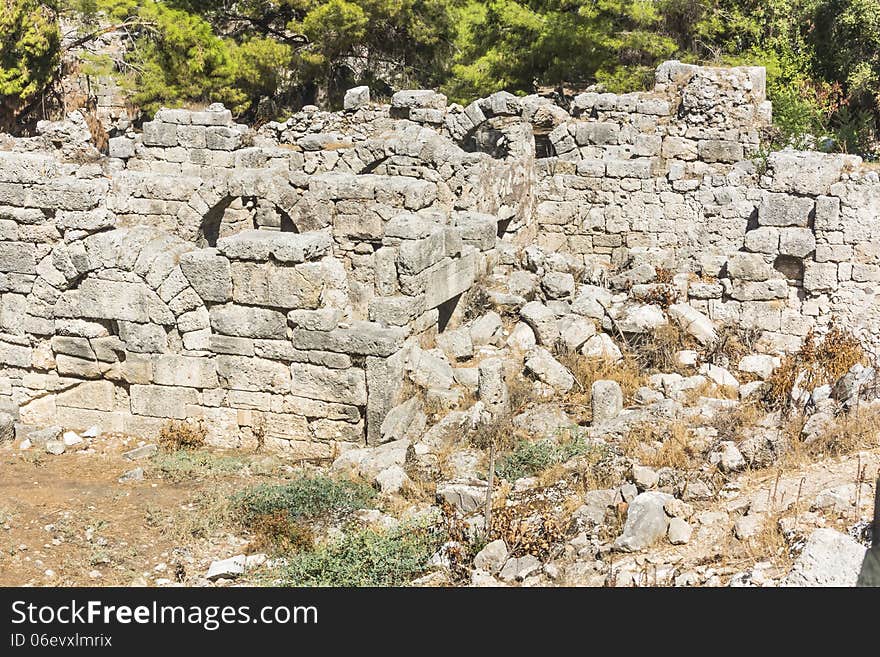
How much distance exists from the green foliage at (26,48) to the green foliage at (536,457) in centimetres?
2127

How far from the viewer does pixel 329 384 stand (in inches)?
356

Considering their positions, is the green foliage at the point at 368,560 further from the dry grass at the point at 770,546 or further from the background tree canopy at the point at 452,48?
the background tree canopy at the point at 452,48

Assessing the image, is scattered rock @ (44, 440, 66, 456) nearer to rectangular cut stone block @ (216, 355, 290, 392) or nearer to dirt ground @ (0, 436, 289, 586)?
dirt ground @ (0, 436, 289, 586)

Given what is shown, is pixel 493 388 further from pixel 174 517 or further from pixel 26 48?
pixel 26 48

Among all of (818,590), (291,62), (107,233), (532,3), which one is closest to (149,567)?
(107,233)

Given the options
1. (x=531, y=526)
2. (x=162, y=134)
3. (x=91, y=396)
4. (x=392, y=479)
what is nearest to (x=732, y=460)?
(x=531, y=526)

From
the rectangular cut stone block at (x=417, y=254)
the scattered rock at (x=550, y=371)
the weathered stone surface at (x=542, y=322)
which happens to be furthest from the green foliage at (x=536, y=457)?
the rectangular cut stone block at (x=417, y=254)

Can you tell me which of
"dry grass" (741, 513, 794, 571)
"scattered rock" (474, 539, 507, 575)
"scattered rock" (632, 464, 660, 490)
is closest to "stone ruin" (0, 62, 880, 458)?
"scattered rock" (632, 464, 660, 490)

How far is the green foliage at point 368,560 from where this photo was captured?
6707mm

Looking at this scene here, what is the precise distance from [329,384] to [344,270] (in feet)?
4.62

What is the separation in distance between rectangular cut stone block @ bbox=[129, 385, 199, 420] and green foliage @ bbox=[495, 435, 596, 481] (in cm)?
295

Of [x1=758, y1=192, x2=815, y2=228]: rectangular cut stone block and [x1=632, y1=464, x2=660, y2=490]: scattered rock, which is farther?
[x1=758, y1=192, x2=815, y2=228]: rectangular cut stone block

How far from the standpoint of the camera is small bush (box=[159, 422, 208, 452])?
9.22 m

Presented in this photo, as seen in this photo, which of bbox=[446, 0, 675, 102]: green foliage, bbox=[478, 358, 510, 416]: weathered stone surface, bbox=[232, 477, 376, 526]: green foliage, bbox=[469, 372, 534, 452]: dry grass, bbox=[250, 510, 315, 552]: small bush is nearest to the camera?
bbox=[250, 510, 315, 552]: small bush
